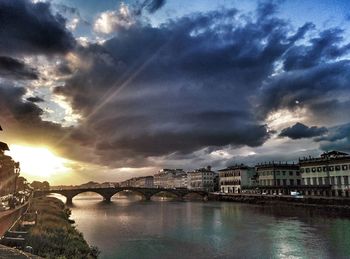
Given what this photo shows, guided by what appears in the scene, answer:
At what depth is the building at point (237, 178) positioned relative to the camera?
16225 centimetres

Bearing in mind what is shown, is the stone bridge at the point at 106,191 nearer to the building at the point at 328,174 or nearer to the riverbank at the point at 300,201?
the riverbank at the point at 300,201

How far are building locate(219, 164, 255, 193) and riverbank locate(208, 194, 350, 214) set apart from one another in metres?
12.0

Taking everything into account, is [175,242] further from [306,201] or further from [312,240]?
[306,201]

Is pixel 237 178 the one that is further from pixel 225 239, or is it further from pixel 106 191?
pixel 225 239

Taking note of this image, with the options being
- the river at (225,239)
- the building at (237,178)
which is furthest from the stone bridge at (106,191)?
the river at (225,239)

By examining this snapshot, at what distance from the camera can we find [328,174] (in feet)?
347

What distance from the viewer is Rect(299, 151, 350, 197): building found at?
99.0m

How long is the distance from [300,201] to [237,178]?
6124cm

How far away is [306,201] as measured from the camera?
4031 inches

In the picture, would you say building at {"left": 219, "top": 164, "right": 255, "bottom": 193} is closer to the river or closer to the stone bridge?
the stone bridge

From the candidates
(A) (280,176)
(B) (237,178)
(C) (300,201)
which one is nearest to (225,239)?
(C) (300,201)

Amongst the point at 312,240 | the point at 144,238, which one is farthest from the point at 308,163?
the point at 144,238

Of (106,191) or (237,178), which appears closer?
(106,191)

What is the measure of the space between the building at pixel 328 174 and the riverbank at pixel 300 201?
734 centimetres
